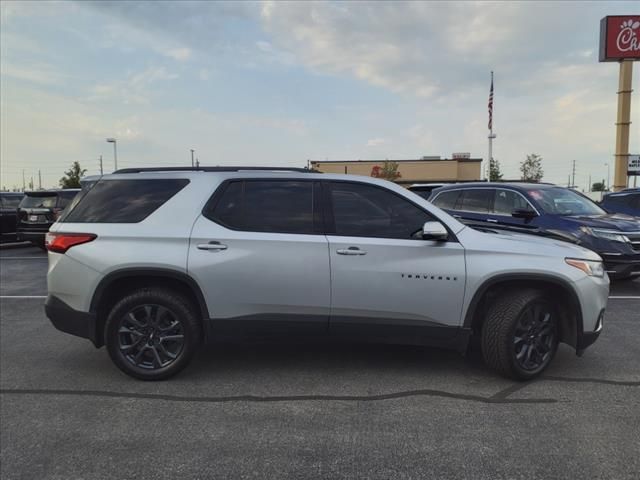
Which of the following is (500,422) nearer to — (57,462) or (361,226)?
(361,226)

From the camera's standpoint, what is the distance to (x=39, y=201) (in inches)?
509

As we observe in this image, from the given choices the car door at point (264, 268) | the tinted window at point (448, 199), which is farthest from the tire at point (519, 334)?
the tinted window at point (448, 199)

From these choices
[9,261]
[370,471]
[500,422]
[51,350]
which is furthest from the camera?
[9,261]

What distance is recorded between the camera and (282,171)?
4371mm

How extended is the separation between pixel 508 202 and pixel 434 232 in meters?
5.22

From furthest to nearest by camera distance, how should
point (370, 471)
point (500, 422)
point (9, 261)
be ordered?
point (9, 261) < point (500, 422) < point (370, 471)

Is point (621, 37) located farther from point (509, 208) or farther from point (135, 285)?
point (135, 285)

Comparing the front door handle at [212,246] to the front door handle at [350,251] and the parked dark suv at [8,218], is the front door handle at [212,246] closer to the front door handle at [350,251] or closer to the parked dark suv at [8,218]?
the front door handle at [350,251]

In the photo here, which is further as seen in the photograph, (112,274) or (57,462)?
(112,274)

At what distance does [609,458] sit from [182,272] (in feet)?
10.5

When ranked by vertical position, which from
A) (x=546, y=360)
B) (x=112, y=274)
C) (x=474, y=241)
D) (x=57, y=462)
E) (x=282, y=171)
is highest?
(x=282, y=171)

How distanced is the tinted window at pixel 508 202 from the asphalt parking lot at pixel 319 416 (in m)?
3.69

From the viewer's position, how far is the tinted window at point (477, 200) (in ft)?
28.7

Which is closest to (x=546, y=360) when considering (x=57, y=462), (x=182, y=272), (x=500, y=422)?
(x=500, y=422)
